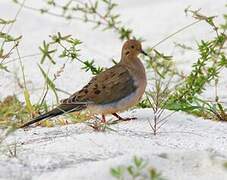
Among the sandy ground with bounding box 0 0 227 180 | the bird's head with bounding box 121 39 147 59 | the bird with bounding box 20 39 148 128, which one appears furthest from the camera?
the bird's head with bounding box 121 39 147 59

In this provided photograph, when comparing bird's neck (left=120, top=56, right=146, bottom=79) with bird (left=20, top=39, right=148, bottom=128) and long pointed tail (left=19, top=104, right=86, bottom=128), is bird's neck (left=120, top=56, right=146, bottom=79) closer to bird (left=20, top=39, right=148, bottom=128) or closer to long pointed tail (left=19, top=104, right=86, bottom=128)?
bird (left=20, top=39, right=148, bottom=128)

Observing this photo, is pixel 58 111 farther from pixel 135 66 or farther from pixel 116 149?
pixel 116 149

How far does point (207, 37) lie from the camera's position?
27.1 feet

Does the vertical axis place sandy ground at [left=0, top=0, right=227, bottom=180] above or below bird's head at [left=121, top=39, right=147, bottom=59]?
below

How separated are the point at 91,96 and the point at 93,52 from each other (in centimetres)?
278

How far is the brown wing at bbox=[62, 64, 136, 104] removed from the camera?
5.18 meters

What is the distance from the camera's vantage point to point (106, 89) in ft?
17.1

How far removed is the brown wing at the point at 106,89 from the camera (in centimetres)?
518

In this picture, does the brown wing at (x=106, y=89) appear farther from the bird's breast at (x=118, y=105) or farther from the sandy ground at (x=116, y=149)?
the sandy ground at (x=116, y=149)

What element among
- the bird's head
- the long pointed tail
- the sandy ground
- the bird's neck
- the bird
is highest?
the bird's head

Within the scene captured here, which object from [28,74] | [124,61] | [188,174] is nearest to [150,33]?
[28,74]

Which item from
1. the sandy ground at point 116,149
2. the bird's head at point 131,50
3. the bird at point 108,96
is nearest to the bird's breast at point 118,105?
the bird at point 108,96

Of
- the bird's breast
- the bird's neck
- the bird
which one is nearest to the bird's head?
the bird's neck

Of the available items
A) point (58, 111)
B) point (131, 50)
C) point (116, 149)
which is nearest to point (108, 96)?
point (58, 111)
